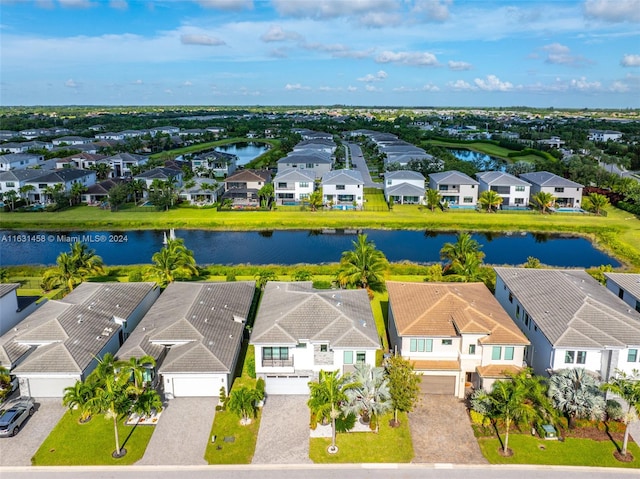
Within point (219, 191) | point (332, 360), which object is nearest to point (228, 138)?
point (219, 191)

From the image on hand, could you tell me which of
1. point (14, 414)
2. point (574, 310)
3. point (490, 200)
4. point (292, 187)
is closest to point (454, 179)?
point (490, 200)

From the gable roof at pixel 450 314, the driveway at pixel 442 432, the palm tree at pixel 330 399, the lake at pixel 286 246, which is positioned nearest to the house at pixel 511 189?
the lake at pixel 286 246

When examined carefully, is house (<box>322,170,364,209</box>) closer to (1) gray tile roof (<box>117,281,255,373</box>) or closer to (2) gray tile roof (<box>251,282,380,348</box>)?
(1) gray tile roof (<box>117,281,255,373</box>)

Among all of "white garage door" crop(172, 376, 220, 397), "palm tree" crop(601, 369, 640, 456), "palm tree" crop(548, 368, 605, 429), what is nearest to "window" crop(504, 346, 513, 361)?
"palm tree" crop(548, 368, 605, 429)

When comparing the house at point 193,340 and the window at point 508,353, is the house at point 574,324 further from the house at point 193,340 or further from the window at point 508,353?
the house at point 193,340

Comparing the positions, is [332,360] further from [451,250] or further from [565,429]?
[451,250]

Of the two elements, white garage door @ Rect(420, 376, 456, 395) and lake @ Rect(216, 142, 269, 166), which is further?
lake @ Rect(216, 142, 269, 166)
